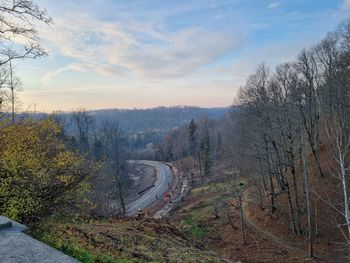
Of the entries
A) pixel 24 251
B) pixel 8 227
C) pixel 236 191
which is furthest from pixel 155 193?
pixel 24 251

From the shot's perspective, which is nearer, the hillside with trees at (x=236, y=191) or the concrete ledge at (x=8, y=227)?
the concrete ledge at (x=8, y=227)

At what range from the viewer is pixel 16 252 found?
5.33 metres

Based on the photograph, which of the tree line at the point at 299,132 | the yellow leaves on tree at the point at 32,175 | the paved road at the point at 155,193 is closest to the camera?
the yellow leaves on tree at the point at 32,175

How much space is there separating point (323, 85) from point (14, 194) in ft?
119

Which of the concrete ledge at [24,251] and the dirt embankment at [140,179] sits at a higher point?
the concrete ledge at [24,251]

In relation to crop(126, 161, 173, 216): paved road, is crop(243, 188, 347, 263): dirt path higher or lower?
higher

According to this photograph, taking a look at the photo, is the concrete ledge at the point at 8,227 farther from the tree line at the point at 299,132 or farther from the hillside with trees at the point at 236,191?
the tree line at the point at 299,132

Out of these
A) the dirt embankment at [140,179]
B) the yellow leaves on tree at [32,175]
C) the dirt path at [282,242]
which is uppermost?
the yellow leaves on tree at [32,175]

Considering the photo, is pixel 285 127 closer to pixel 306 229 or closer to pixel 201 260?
pixel 306 229

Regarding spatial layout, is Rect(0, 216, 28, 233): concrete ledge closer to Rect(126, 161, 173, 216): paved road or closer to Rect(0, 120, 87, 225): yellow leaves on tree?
Rect(0, 120, 87, 225): yellow leaves on tree

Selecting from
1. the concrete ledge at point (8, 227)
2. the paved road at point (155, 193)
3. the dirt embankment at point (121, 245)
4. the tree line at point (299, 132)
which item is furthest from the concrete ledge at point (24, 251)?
the paved road at point (155, 193)

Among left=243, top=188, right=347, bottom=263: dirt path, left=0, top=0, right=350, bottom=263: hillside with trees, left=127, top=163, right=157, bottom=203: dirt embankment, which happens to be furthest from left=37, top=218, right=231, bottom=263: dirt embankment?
left=127, top=163, right=157, bottom=203: dirt embankment

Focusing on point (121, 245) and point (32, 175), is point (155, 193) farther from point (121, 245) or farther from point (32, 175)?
point (32, 175)

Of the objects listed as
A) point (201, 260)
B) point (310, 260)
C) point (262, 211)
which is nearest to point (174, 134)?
point (262, 211)
